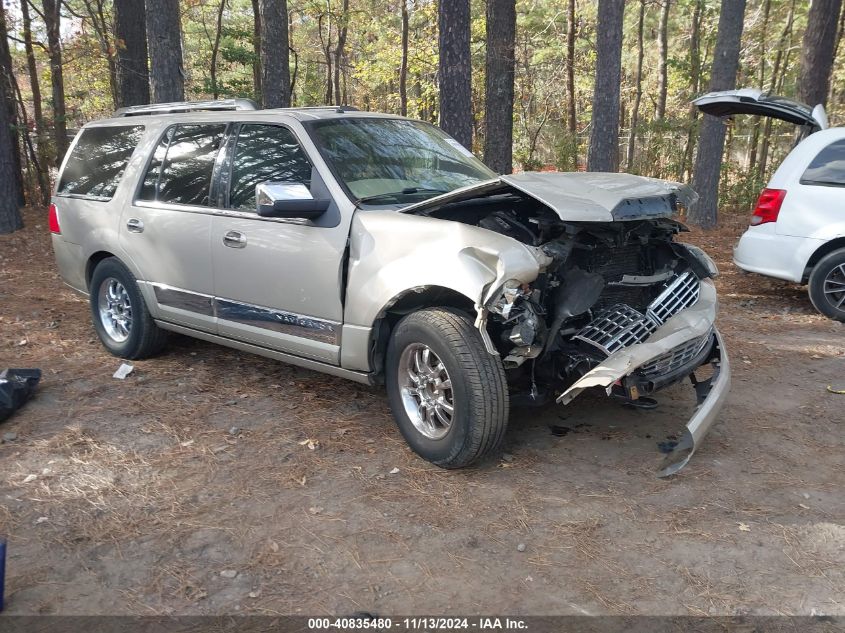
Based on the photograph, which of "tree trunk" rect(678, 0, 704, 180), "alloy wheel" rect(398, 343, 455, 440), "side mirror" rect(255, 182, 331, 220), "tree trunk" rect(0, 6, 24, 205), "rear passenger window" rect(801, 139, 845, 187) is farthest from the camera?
"tree trunk" rect(678, 0, 704, 180)

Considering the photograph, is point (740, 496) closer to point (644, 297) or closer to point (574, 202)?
point (644, 297)

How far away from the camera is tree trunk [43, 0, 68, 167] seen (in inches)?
576

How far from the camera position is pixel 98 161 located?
19.7 feet

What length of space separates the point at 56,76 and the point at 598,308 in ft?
49.7

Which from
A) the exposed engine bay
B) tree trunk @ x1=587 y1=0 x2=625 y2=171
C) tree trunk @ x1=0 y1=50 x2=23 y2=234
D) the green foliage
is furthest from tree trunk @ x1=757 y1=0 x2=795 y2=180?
tree trunk @ x1=0 y1=50 x2=23 y2=234

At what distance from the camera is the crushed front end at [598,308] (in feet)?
12.1

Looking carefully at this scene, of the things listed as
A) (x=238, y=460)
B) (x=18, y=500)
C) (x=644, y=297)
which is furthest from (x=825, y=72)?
(x=18, y=500)

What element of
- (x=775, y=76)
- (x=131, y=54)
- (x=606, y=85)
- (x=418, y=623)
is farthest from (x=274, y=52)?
(x=775, y=76)

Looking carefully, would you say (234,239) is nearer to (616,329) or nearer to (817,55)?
(616,329)

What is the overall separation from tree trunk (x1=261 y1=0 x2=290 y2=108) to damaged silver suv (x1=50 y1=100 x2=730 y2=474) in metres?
5.08

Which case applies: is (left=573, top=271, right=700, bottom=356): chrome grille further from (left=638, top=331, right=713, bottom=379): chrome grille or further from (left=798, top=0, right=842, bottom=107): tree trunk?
(left=798, top=0, right=842, bottom=107): tree trunk

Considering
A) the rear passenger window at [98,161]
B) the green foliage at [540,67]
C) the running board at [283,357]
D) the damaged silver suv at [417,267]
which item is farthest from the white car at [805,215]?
the green foliage at [540,67]

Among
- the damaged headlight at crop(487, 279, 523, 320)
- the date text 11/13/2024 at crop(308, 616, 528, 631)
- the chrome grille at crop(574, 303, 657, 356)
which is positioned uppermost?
the damaged headlight at crop(487, 279, 523, 320)

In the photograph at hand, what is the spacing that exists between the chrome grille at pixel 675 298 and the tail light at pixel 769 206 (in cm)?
328
